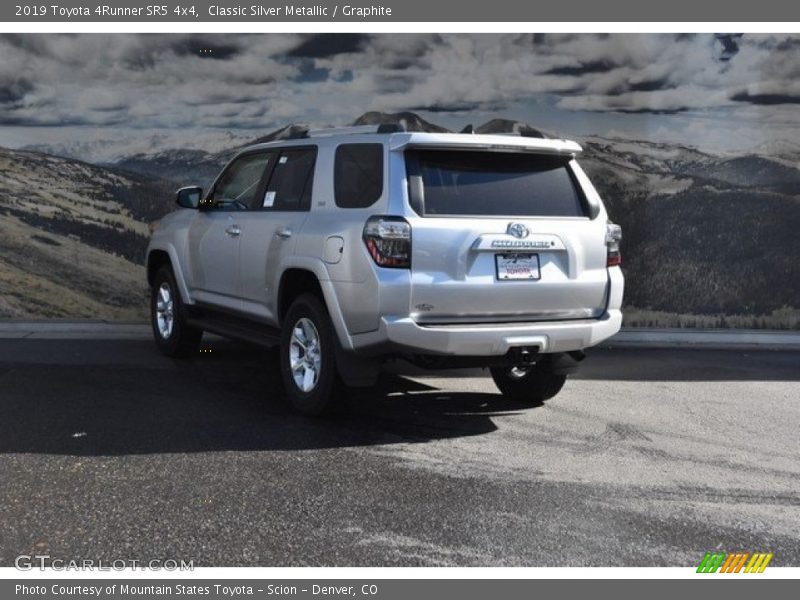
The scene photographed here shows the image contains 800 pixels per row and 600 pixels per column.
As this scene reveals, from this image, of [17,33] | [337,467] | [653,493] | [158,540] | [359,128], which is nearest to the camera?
[158,540]

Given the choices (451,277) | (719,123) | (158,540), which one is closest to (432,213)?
(451,277)

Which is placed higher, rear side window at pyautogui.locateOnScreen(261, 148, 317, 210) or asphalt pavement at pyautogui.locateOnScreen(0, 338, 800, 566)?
rear side window at pyautogui.locateOnScreen(261, 148, 317, 210)

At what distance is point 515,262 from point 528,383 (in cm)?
159

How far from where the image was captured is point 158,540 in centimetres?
472

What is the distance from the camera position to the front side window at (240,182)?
805 cm

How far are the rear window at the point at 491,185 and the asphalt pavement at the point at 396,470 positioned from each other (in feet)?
5.01

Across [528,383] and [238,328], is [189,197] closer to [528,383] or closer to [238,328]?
[238,328]

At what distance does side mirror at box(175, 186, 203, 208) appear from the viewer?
28.3ft

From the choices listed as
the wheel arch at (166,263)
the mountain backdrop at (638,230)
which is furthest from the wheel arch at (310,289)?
the mountain backdrop at (638,230)

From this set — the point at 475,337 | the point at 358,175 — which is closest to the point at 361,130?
the point at 358,175

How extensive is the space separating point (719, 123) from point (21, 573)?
8.91 metres

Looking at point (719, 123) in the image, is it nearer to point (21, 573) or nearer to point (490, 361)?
point (490, 361)

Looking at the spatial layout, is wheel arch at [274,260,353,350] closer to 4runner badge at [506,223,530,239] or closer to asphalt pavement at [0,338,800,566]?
asphalt pavement at [0,338,800,566]

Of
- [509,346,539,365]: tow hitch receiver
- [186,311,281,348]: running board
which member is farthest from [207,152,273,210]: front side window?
[509,346,539,365]: tow hitch receiver
